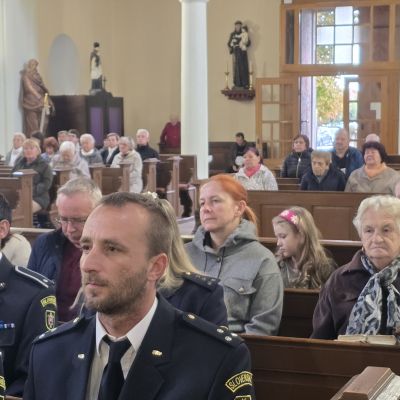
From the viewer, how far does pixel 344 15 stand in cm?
1557

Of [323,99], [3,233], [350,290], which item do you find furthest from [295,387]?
[323,99]

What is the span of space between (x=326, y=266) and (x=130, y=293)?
2832 mm

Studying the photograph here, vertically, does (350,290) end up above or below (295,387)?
above

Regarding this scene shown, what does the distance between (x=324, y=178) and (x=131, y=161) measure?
386 cm

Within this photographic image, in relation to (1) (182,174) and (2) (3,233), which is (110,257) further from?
(1) (182,174)

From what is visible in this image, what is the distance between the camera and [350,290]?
3.54 m

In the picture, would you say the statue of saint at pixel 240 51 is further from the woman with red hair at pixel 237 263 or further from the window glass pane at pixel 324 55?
the woman with red hair at pixel 237 263

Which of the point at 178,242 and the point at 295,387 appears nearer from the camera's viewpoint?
the point at 178,242

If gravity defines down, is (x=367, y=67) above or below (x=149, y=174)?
above

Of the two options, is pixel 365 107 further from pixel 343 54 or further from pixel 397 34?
pixel 397 34

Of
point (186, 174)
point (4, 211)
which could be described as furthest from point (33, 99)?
point (4, 211)

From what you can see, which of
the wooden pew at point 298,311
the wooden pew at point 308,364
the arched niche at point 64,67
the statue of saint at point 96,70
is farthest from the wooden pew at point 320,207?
the arched niche at point 64,67

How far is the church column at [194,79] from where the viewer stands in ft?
42.8

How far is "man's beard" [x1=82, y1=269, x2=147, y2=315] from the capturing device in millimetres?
1770
